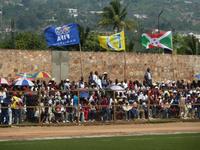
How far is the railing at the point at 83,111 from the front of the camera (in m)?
28.4

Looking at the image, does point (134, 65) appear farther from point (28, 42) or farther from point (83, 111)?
point (28, 42)

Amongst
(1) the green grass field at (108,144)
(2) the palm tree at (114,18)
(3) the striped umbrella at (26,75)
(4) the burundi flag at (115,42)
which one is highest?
(2) the palm tree at (114,18)

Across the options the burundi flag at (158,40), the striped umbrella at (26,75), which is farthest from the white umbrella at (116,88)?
the burundi flag at (158,40)

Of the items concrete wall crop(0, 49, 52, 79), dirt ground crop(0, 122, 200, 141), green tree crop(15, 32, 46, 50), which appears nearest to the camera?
dirt ground crop(0, 122, 200, 141)

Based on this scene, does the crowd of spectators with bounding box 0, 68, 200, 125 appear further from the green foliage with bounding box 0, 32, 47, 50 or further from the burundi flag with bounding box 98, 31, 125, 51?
the green foliage with bounding box 0, 32, 47, 50

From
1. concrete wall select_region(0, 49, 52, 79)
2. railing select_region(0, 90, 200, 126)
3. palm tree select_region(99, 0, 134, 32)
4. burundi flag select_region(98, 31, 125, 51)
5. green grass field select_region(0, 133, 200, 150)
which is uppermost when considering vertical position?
palm tree select_region(99, 0, 134, 32)

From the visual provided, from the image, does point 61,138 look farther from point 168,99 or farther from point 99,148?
point 168,99

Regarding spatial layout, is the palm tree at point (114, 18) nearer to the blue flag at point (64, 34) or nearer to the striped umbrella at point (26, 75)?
the blue flag at point (64, 34)

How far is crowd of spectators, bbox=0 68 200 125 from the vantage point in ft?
93.7

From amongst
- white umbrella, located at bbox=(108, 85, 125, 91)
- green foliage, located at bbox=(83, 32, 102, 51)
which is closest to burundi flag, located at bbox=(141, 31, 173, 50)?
white umbrella, located at bbox=(108, 85, 125, 91)

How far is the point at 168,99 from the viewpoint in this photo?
109 ft

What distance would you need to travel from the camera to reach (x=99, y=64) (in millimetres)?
40562

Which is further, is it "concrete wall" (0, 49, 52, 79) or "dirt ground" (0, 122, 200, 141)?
"concrete wall" (0, 49, 52, 79)

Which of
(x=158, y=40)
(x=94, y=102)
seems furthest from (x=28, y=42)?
(x=94, y=102)
